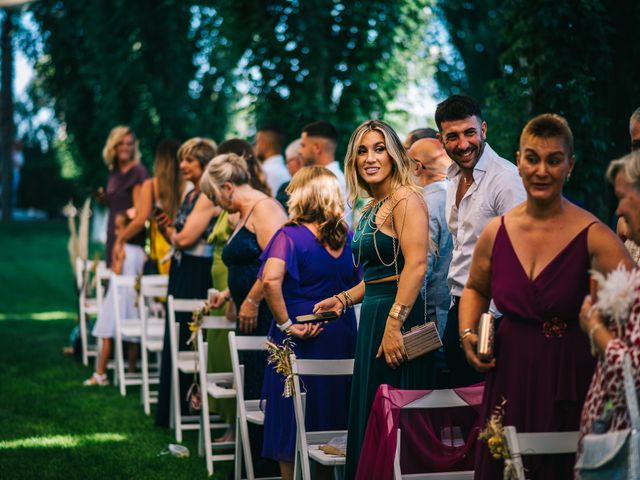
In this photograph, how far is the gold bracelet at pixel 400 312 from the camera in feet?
14.9

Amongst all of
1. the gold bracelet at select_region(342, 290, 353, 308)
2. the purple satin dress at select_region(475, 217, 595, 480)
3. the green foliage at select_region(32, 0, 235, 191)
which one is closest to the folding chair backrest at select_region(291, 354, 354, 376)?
the gold bracelet at select_region(342, 290, 353, 308)

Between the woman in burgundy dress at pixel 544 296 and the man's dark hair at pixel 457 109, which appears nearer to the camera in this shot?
the woman in burgundy dress at pixel 544 296

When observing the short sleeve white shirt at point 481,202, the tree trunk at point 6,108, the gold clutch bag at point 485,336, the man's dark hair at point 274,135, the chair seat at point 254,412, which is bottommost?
the chair seat at point 254,412

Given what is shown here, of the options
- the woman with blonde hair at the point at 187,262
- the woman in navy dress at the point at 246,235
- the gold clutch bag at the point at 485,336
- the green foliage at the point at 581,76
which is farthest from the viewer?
the woman with blonde hair at the point at 187,262

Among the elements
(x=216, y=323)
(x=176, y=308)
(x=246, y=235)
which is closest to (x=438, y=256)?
(x=246, y=235)

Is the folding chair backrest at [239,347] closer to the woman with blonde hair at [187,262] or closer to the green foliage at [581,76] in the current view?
the green foliage at [581,76]

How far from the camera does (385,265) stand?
4.77 meters

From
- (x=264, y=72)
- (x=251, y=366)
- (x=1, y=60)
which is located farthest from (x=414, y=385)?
(x=1, y=60)

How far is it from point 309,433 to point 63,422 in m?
4.00

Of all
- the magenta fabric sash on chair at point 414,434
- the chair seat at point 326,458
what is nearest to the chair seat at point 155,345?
the chair seat at point 326,458

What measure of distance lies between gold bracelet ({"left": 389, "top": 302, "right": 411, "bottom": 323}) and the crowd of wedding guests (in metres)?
0.01

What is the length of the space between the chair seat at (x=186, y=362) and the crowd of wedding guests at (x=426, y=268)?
7.8 inches

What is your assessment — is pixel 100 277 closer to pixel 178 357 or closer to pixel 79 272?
pixel 79 272

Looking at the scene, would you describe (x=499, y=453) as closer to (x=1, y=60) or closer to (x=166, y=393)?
(x=166, y=393)
